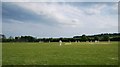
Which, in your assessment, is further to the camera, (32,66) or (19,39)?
(19,39)

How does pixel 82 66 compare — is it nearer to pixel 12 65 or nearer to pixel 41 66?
pixel 41 66

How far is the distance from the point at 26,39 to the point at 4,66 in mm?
157871

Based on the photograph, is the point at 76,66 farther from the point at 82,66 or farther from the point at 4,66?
the point at 4,66

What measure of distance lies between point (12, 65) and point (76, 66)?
12.9 feet

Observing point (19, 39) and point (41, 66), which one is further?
point (19, 39)

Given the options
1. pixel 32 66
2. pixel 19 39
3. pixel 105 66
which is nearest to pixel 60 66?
pixel 32 66

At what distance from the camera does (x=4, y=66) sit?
1585 cm

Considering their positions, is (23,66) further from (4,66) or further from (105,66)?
(105,66)

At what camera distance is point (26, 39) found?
172625 millimetres

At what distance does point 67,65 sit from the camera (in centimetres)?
1641

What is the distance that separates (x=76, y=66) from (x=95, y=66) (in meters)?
1.14

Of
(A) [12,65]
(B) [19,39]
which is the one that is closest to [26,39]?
(B) [19,39]

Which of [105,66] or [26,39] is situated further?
[26,39]

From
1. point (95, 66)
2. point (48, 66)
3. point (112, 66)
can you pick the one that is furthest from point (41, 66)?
point (112, 66)
